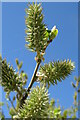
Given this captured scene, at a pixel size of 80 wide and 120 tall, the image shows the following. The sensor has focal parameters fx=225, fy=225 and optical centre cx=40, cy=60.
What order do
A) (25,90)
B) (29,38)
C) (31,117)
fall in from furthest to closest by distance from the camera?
(29,38) < (25,90) < (31,117)

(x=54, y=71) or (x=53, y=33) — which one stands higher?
(x=53, y=33)

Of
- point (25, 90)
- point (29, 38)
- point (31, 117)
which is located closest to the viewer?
point (31, 117)

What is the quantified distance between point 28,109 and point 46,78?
11.3 inches

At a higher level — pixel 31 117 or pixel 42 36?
pixel 42 36

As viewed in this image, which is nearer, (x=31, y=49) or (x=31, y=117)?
(x=31, y=117)

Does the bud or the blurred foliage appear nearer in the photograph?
the blurred foliage

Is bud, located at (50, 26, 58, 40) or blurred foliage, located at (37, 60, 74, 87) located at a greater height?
bud, located at (50, 26, 58, 40)

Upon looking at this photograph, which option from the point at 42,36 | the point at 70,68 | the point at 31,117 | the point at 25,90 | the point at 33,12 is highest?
the point at 33,12

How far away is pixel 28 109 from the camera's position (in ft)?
2.70

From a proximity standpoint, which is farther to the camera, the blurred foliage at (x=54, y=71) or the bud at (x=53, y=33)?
the bud at (x=53, y=33)

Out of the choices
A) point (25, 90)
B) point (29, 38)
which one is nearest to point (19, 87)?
point (25, 90)

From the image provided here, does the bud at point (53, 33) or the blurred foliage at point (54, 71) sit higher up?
the bud at point (53, 33)

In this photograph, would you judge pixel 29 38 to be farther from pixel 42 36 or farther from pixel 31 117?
pixel 31 117

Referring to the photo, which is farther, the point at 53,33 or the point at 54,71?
the point at 53,33
